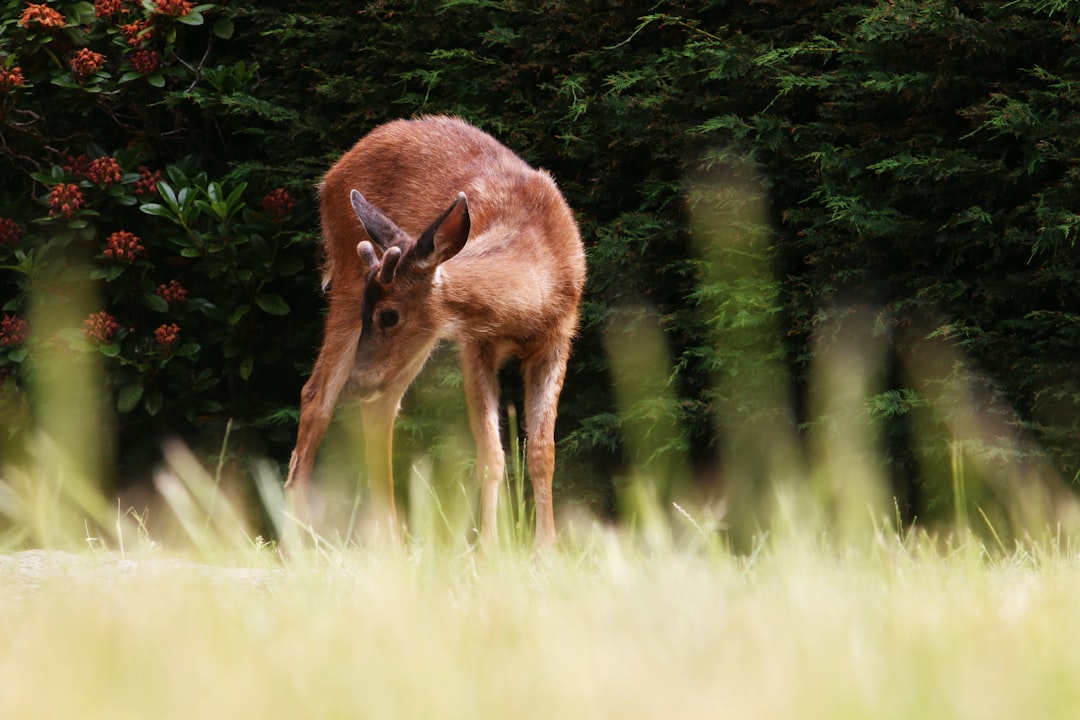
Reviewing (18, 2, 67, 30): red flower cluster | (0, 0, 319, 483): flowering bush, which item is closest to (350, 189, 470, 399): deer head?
(0, 0, 319, 483): flowering bush

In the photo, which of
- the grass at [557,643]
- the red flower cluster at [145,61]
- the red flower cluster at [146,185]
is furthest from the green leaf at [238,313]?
the grass at [557,643]

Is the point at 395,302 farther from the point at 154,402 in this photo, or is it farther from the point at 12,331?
the point at 12,331

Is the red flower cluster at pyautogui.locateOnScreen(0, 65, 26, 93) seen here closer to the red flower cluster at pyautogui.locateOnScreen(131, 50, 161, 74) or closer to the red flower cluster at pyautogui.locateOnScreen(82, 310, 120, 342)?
the red flower cluster at pyautogui.locateOnScreen(131, 50, 161, 74)

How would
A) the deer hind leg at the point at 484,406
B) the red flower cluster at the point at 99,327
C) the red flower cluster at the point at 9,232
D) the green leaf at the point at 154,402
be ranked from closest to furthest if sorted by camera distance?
the deer hind leg at the point at 484,406, the red flower cluster at the point at 99,327, the green leaf at the point at 154,402, the red flower cluster at the point at 9,232

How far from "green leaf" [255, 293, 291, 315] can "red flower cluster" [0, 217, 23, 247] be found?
1397 mm

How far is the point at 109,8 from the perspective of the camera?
22.9 ft

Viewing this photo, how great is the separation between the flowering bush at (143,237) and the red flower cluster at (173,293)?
0.01m

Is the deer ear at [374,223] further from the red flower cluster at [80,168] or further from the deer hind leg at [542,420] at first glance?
the red flower cluster at [80,168]

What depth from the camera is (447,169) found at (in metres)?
5.87

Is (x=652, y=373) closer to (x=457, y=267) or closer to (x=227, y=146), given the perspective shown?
(x=457, y=267)

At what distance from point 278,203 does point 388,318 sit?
2.09m

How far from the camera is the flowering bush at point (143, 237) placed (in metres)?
6.85

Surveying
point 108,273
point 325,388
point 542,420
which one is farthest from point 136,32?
point 542,420

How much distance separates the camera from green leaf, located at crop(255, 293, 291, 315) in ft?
22.5
